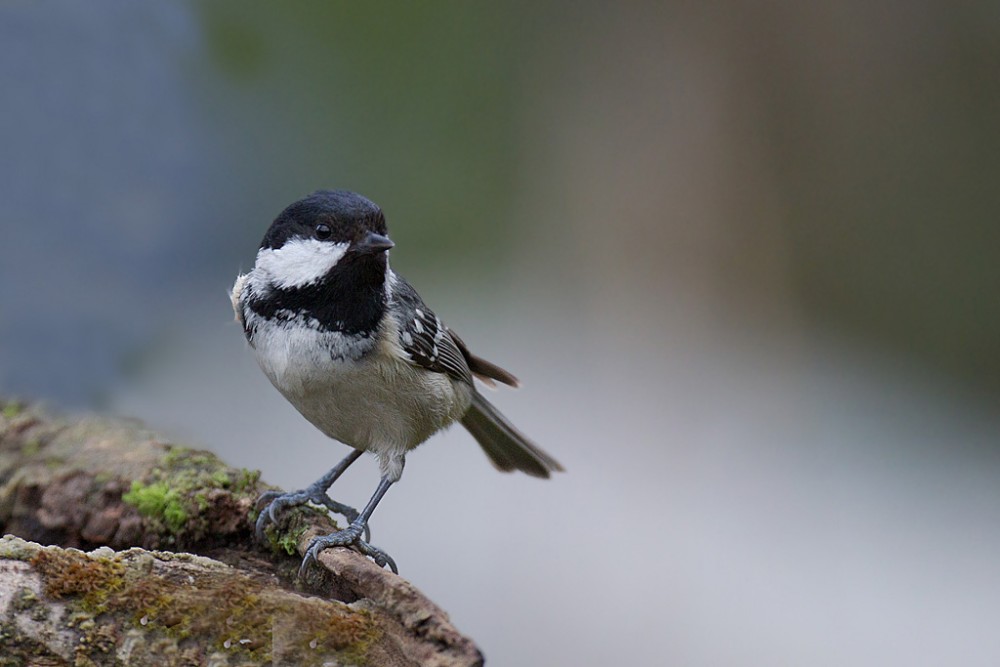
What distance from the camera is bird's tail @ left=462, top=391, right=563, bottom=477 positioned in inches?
151

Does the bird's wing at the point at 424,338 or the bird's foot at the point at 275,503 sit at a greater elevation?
the bird's wing at the point at 424,338

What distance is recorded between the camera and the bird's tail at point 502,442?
151 inches

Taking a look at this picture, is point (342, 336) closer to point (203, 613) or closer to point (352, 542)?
point (352, 542)

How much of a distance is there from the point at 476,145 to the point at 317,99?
118 centimetres

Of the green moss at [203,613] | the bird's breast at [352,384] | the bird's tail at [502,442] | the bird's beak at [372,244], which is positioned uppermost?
the bird's tail at [502,442]

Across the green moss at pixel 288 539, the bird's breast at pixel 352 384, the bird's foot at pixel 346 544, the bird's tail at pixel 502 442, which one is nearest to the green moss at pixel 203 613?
the bird's foot at pixel 346 544

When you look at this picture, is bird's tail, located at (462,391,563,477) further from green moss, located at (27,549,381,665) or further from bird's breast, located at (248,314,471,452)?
green moss, located at (27,549,381,665)

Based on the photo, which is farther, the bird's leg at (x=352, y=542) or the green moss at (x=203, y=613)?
the bird's leg at (x=352, y=542)

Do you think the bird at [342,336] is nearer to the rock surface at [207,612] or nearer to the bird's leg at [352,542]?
the bird's leg at [352,542]

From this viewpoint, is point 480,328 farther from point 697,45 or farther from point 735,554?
point 697,45

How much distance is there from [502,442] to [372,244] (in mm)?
1329

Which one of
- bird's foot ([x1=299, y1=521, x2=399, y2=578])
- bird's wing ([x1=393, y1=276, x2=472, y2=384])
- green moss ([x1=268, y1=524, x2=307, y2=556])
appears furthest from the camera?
bird's wing ([x1=393, y1=276, x2=472, y2=384])

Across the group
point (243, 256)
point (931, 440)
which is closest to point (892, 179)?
point (931, 440)

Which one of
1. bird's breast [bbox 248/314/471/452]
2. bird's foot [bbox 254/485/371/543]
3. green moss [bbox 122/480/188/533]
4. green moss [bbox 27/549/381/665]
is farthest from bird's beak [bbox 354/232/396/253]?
green moss [bbox 27/549/381/665]
